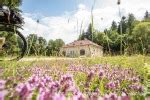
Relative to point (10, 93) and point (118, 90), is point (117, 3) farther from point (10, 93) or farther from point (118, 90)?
point (10, 93)

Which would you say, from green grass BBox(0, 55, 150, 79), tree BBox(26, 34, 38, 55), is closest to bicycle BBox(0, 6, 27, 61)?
green grass BBox(0, 55, 150, 79)

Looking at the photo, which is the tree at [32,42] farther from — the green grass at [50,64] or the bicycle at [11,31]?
the bicycle at [11,31]

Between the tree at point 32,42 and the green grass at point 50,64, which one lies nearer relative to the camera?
the green grass at point 50,64

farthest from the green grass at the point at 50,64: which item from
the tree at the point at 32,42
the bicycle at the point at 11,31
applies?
the bicycle at the point at 11,31

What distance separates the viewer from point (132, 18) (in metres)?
128

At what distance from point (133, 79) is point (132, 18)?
127 metres

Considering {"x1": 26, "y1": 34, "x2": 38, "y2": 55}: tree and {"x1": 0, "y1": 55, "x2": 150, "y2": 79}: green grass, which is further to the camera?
{"x1": 26, "y1": 34, "x2": 38, "y2": 55}: tree

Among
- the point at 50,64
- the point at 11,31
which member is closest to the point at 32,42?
the point at 50,64

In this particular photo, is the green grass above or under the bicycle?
under

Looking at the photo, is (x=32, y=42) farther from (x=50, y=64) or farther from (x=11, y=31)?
(x=11, y=31)

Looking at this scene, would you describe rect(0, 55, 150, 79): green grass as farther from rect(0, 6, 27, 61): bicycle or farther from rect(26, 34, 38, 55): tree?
rect(0, 6, 27, 61): bicycle

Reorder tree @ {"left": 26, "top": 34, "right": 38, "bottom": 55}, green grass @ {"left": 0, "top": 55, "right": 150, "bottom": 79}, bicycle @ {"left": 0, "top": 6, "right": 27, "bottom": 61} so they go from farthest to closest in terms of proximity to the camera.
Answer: bicycle @ {"left": 0, "top": 6, "right": 27, "bottom": 61} < tree @ {"left": 26, "top": 34, "right": 38, "bottom": 55} < green grass @ {"left": 0, "top": 55, "right": 150, "bottom": 79}

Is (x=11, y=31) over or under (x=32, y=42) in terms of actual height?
over

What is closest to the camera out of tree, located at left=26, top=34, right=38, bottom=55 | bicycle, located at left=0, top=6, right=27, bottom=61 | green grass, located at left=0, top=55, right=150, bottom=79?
green grass, located at left=0, top=55, right=150, bottom=79
